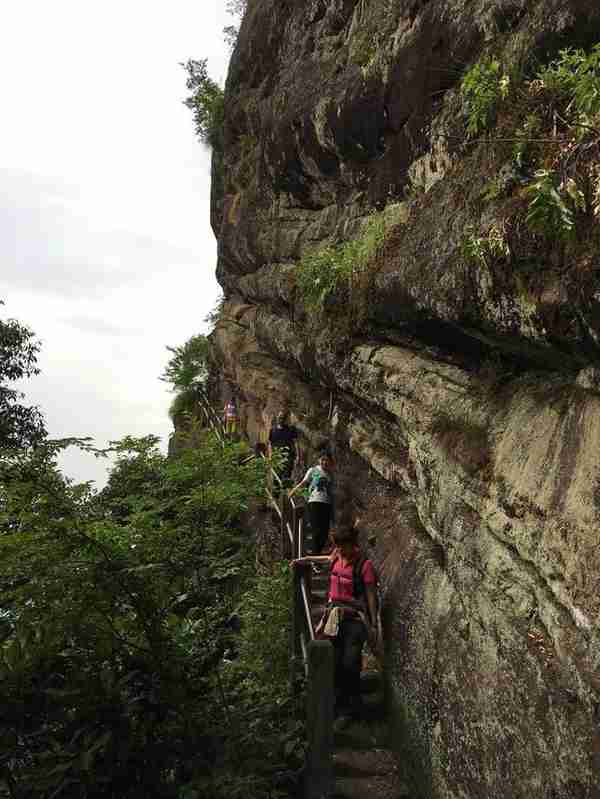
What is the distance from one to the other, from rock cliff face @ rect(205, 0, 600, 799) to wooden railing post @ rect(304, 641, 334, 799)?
2.56 feet

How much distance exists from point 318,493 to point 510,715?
440cm

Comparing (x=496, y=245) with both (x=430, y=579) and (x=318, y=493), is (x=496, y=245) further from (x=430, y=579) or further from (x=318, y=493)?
(x=318, y=493)

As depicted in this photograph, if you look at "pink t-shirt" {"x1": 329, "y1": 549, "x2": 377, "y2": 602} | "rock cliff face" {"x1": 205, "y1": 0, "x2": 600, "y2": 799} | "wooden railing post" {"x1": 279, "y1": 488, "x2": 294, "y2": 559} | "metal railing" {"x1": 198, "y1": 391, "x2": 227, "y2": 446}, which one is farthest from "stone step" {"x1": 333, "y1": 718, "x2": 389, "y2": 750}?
"metal railing" {"x1": 198, "y1": 391, "x2": 227, "y2": 446}

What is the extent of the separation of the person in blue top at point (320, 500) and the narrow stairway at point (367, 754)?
228 cm

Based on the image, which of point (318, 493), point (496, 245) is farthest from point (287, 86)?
point (496, 245)

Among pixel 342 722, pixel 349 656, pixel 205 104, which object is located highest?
pixel 205 104

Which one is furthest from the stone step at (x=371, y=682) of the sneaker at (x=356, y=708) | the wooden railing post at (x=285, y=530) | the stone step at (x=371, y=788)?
the wooden railing post at (x=285, y=530)

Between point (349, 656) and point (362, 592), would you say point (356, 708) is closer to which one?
point (349, 656)

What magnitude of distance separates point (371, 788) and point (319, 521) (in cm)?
358

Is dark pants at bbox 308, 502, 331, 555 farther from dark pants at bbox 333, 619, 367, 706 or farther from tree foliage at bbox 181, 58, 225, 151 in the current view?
tree foliage at bbox 181, 58, 225, 151

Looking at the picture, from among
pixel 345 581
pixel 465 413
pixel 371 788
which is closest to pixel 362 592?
pixel 345 581

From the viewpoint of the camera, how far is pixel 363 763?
4.71m

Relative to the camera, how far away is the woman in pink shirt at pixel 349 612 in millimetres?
5031

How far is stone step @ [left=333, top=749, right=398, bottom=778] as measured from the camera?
4.60m
